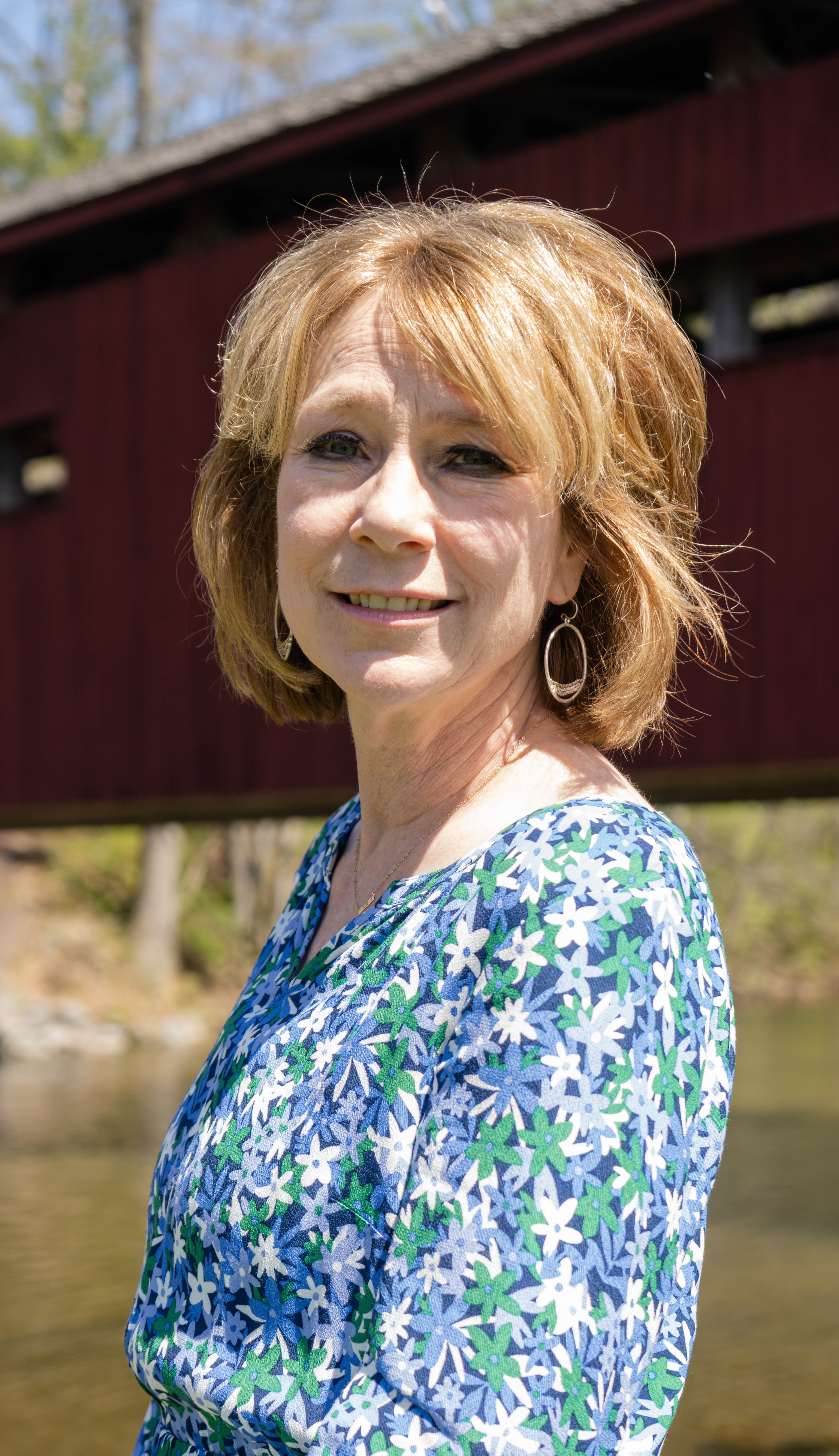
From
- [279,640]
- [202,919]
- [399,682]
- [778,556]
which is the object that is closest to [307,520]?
[399,682]

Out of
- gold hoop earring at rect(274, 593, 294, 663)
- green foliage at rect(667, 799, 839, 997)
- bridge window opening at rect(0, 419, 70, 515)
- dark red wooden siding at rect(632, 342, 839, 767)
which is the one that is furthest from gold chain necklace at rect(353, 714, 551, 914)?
green foliage at rect(667, 799, 839, 997)

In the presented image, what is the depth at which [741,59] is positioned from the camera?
10.1 meters

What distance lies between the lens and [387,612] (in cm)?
165

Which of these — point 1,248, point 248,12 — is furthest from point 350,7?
point 1,248

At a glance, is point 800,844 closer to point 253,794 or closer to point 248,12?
point 248,12

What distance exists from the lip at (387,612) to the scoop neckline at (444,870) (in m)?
0.24

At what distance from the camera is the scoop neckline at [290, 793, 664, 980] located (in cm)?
144

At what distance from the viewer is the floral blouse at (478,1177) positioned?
48.7 inches

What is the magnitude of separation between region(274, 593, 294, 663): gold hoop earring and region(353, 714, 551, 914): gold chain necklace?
18.5 inches

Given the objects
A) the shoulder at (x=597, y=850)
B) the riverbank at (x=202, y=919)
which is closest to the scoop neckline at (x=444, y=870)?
the shoulder at (x=597, y=850)

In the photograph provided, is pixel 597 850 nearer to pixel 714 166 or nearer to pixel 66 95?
pixel 714 166

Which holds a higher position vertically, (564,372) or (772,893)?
(564,372)

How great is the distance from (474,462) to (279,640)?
0.66 meters

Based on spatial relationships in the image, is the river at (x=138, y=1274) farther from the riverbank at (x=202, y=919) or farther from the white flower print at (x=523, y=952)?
the white flower print at (x=523, y=952)
